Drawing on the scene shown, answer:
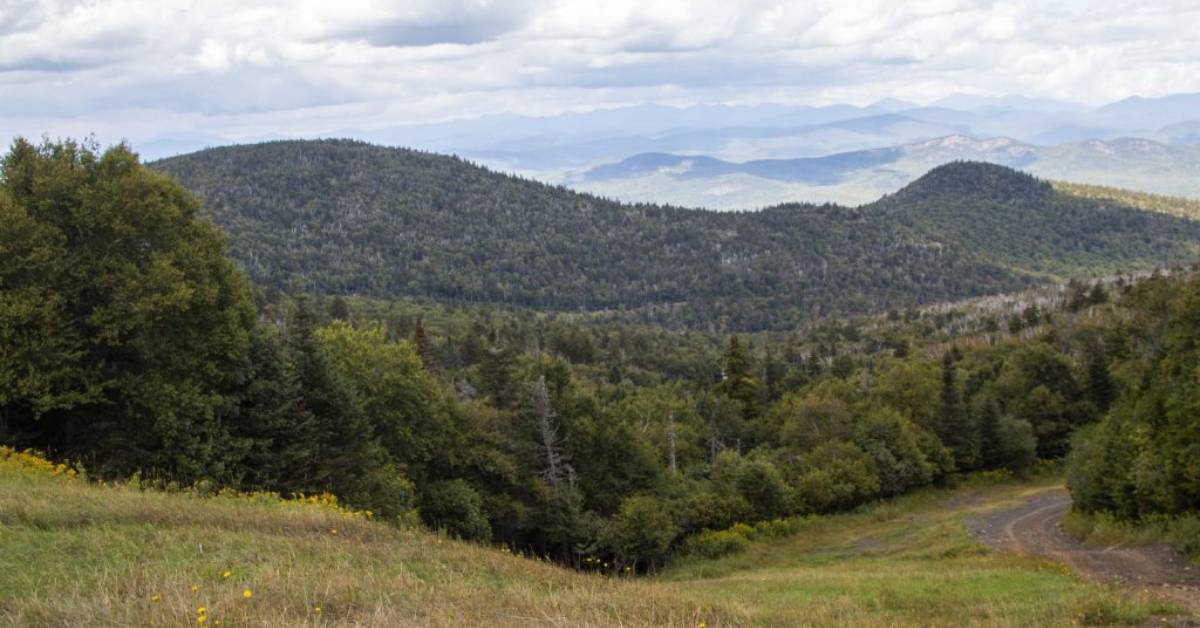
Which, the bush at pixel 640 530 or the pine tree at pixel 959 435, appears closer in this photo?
the bush at pixel 640 530

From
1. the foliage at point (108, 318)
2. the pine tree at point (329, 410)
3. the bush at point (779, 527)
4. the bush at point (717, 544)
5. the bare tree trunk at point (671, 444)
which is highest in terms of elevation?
the foliage at point (108, 318)

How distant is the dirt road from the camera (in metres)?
21.2

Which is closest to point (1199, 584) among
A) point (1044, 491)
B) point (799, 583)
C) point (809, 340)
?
point (799, 583)

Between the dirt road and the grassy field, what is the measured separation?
5956mm

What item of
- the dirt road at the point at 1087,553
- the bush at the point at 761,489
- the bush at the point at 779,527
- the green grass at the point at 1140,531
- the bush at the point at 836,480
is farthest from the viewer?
the bush at the point at 836,480

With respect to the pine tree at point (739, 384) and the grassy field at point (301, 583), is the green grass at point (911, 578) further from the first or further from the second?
the pine tree at point (739, 384)

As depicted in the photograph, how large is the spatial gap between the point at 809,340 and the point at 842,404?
3931 inches

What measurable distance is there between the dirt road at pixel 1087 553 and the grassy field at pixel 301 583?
5956 mm

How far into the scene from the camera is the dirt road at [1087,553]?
69.6 feet

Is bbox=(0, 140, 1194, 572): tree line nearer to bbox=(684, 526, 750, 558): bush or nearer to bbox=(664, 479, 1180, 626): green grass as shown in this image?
bbox=(684, 526, 750, 558): bush

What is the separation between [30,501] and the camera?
11.4 metres

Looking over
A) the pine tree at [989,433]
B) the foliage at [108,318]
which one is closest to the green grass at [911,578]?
the pine tree at [989,433]

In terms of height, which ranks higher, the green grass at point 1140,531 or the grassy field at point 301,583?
the grassy field at point 301,583

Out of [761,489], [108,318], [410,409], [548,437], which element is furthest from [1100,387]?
[108,318]
